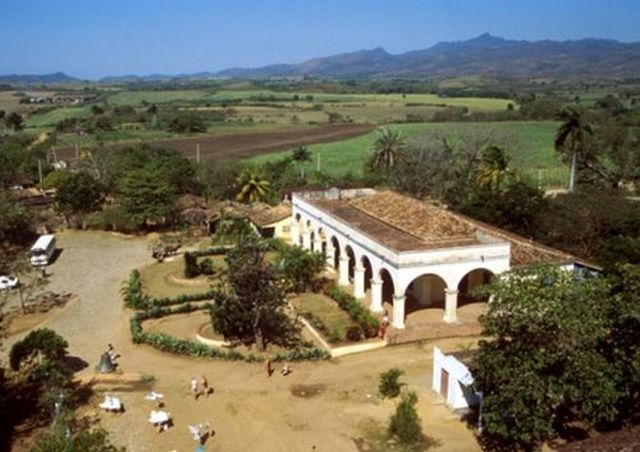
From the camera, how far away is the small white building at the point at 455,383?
20.9 metres

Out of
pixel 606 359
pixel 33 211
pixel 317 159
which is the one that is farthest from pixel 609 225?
pixel 317 159

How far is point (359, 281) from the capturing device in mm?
31875

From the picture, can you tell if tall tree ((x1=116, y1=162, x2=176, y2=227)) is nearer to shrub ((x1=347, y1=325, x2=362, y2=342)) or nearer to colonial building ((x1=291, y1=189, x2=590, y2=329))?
colonial building ((x1=291, y1=189, x2=590, y2=329))

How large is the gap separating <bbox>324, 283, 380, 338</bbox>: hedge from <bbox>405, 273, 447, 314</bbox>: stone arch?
2558 mm

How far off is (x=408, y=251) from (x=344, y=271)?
7.30m

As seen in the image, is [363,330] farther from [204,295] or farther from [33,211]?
[33,211]

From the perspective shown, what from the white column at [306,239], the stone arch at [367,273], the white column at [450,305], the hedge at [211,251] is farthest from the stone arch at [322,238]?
the white column at [450,305]

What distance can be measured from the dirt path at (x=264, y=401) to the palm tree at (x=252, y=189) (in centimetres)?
2272

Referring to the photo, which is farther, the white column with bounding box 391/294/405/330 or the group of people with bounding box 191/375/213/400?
the white column with bounding box 391/294/405/330

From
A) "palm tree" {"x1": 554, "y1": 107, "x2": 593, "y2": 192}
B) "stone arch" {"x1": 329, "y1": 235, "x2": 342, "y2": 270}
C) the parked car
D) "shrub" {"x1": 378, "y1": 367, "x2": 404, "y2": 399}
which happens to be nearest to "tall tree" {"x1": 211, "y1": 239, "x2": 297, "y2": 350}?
"shrub" {"x1": 378, "y1": 367, "x2": 404, "y2": 399}

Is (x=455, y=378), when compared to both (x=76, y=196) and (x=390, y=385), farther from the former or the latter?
(x=76, y=196)

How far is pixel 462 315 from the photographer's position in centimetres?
2956

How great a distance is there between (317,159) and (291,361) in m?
53.1

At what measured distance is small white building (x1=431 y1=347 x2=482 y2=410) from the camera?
20875 millimetres
